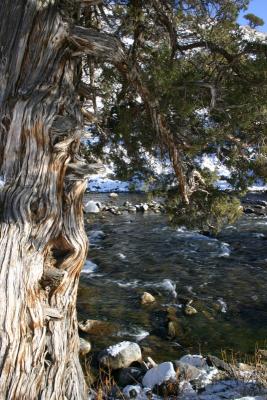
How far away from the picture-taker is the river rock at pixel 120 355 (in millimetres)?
7867

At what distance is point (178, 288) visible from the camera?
12.6 metres

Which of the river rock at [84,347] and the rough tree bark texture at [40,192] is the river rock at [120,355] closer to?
the river rock at [84,347]

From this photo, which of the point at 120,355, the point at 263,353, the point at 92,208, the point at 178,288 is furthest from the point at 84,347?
the point at 92,208

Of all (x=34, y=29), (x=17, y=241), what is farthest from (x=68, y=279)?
(x=34, y=29)

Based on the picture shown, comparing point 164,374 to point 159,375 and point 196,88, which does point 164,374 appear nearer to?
point 159,375

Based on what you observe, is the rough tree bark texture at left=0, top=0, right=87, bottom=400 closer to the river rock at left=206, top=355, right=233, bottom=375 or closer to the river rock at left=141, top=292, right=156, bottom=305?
the river rock at left=206, top=355, right=233, bottom=375

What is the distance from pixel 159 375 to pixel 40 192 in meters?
4.14

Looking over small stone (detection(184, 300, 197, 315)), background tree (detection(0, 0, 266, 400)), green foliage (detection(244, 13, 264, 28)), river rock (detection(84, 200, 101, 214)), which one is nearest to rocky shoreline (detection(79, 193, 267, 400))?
small stone (detection(184, 300, 197, 315))

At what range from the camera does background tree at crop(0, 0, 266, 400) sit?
12.2 feet

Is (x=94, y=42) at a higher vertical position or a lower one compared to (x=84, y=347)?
higher

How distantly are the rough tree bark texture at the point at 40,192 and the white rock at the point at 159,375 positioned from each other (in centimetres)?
275

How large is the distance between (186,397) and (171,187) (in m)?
2.97

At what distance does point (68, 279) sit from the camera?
13.5 ft

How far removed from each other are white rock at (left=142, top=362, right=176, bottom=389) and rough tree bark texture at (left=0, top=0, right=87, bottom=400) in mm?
2751
